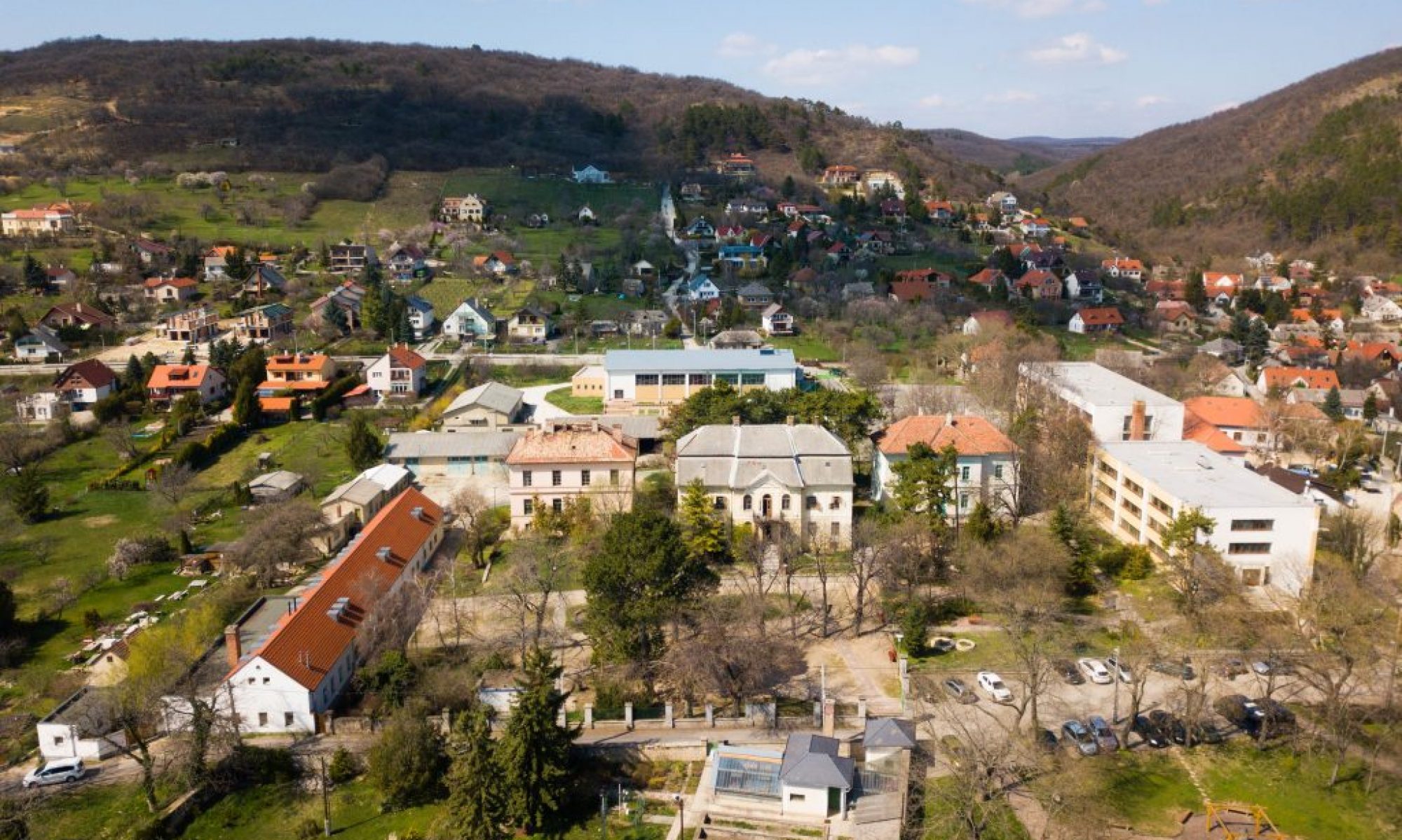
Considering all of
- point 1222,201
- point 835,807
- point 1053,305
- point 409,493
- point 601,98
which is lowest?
point 835,807

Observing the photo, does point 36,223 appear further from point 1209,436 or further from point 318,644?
point 1209,436

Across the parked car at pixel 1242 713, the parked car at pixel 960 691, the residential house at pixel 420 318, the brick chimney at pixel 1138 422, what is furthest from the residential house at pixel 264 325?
the parked car at pixel 1242 713

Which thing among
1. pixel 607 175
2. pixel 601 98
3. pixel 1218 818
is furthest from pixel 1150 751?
pixel 601 98

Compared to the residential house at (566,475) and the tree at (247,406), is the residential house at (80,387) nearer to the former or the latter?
the tree at (247,406)

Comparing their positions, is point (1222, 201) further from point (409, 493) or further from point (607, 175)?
point (409, 493)

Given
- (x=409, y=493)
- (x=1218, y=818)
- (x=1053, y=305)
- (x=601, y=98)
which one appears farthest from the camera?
(x=601, y=98)

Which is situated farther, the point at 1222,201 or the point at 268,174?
the point at 1222,201
